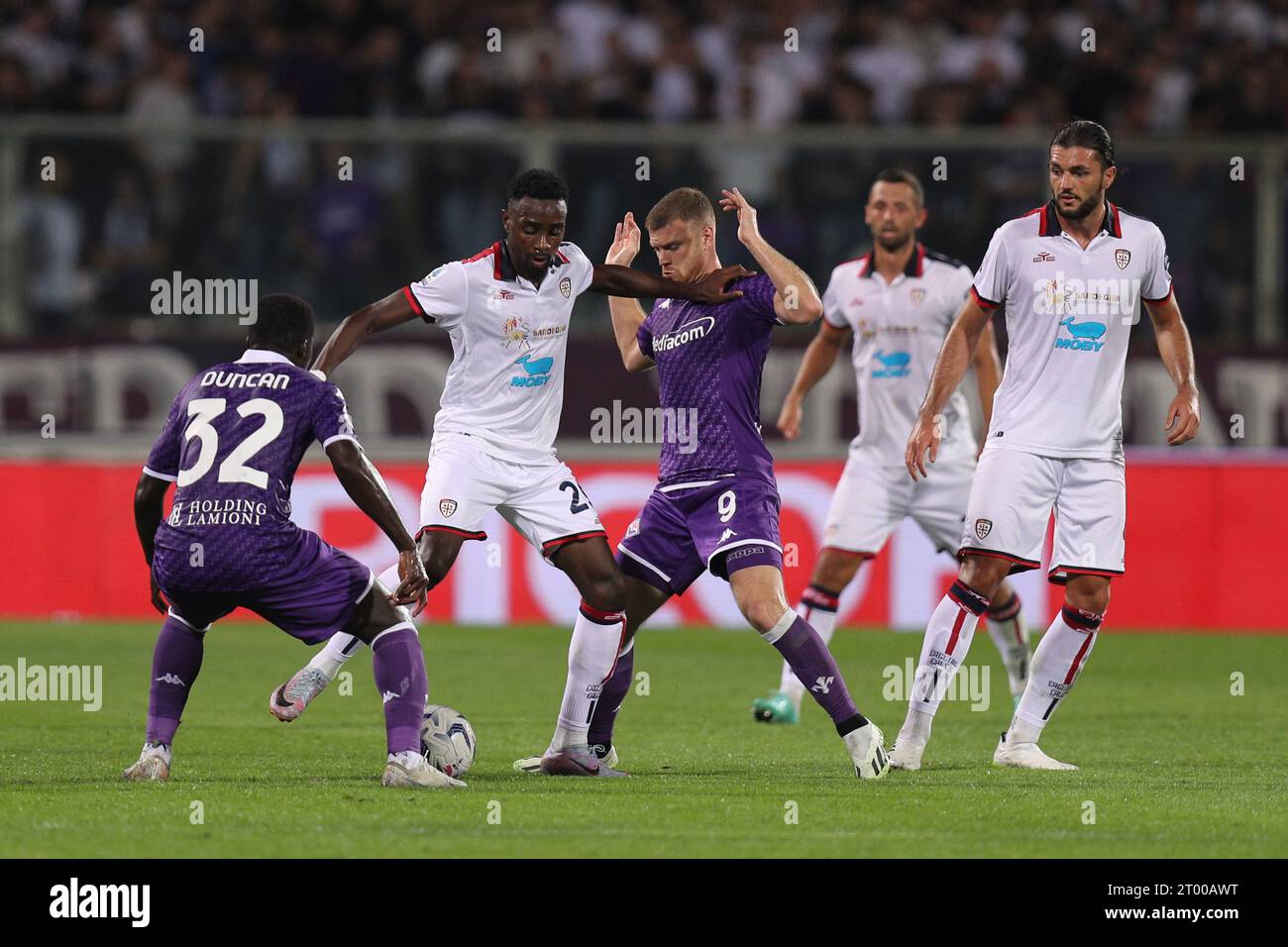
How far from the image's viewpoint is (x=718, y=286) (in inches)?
307

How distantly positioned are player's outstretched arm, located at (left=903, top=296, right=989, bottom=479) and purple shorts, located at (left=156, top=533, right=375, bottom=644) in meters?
2.17

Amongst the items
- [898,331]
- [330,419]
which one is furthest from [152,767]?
[898,331]

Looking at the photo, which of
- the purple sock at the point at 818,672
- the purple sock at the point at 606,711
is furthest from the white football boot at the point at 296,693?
the purple sock at the point at 818,672

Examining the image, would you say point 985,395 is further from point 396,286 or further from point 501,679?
point 396,286

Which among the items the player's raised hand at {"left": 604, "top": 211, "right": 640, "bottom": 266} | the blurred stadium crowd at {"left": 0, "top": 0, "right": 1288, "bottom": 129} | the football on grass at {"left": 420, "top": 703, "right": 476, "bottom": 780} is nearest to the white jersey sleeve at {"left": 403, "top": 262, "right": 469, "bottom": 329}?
the player's raised hand at {"left": 604, "top": 211, "right": 640, "bottom": 266}

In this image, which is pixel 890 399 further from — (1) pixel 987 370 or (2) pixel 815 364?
(1) pixel 987 370

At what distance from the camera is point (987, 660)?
12477 millimetres

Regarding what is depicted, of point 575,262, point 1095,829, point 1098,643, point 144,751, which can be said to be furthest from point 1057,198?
point 1098,643

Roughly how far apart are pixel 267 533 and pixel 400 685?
28.0 inches

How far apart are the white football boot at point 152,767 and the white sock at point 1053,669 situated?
3.32 meters

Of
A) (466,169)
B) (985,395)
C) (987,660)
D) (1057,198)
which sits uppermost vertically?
(466,169)

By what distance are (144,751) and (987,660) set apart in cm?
658

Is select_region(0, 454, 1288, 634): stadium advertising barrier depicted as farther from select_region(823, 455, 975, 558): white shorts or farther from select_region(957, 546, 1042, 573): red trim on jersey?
select_region(957, 546, 1042, 573): red trim on jersey

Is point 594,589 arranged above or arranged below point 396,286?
below
